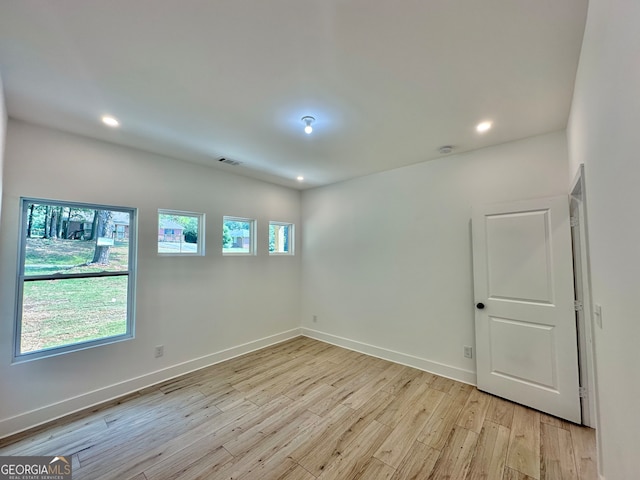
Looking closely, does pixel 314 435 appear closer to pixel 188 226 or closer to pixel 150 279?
pixel 150 279

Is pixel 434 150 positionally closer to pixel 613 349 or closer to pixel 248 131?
pixel 248 131

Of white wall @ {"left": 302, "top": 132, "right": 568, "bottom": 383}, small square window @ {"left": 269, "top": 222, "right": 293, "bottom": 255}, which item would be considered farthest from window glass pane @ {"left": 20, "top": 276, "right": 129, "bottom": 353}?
white wall @ {"left": 302, "top": 132, "right": 568, "bottom": 383}

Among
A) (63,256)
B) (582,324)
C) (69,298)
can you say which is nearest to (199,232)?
(63,256)

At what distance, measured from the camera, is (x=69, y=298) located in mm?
2602

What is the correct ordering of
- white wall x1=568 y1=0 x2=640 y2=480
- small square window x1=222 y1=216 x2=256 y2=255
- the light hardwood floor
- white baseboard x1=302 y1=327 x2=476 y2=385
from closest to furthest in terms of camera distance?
white wall x1=568 y1=0 x2=640 y2=480 < the light hardwood floor < white baseboard x1=302 y1=327 x2=476 y2=385 < small square window x1=222 y1=216 x2=256 y2=255

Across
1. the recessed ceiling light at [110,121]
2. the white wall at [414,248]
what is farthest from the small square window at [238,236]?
the recessed ceiling light at [110,121]

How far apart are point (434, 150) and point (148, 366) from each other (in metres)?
4.17

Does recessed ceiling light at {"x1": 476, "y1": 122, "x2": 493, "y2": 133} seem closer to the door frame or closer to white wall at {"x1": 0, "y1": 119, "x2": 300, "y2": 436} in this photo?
the door frame

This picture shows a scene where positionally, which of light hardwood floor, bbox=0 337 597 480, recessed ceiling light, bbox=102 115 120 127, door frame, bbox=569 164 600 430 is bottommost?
light hardwood floor, bbox=0 337 597 480

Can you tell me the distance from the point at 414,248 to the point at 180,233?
309 cm

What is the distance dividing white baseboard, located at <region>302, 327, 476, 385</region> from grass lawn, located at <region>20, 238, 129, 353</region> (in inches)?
111

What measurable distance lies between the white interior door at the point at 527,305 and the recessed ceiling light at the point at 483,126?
803 millimetres

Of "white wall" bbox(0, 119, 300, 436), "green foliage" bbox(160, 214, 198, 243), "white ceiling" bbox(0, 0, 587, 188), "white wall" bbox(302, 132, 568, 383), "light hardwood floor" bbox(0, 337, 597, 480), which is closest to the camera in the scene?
"white ceiling" bbox(0, 0, 587, 188)

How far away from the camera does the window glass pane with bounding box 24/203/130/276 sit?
2441mm
